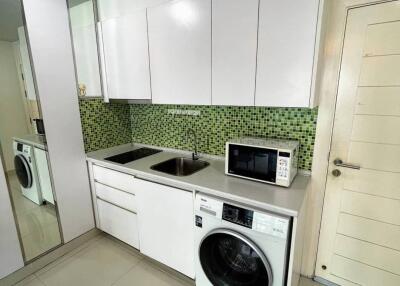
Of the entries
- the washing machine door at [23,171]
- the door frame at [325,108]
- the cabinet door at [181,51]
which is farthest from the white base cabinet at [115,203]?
the door frame at [325,108]

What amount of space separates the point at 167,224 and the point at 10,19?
2015 mm

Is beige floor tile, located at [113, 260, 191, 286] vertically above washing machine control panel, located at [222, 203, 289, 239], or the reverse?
washing machine control panel, located at [222, 203, 289, 239]

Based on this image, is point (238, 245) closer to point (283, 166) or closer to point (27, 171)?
point (283, 166)

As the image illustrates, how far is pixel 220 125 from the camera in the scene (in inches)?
80.0

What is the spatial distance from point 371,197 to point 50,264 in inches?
109

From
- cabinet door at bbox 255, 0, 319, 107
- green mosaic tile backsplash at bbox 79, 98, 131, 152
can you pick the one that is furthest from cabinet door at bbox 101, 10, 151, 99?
cabinet door at bbox 255, 0, 319, 107

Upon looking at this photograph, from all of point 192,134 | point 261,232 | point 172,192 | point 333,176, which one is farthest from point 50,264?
point 333,176

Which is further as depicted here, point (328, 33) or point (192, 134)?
point (192, 134)

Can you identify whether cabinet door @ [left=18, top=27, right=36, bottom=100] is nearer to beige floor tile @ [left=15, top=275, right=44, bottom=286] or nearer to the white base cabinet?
the white base cabinet

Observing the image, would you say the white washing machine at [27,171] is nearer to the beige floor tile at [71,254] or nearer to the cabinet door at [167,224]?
the beige floor tile at [71,254]

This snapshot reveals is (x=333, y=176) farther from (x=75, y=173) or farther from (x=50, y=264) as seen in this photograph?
(x=50, y=264)

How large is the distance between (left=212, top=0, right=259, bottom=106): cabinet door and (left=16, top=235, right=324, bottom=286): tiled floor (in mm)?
1586

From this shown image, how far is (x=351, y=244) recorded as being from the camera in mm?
1652

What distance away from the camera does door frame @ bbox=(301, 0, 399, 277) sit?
4.64ft
